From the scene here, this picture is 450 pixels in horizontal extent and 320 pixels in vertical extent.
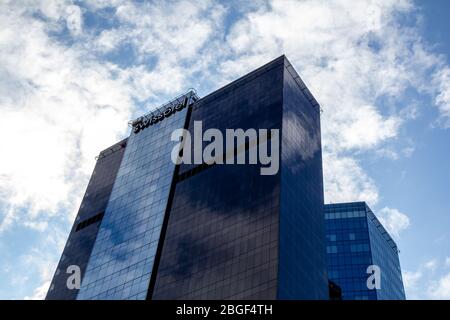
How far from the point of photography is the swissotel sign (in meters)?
146

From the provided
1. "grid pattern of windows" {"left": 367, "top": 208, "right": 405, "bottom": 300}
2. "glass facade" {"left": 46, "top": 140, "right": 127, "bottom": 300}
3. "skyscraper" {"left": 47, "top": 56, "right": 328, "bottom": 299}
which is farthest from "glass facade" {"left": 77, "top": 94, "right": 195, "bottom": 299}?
"grid pattern of windows" {"left": 367, "top": 208, "right": 405, "bottom": 300}

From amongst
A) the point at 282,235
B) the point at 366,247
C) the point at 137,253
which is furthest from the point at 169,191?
the point at 366,247

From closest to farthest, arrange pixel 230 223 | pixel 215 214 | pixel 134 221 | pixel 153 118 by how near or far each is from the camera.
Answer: pixel 230 223 < pixel 215 214 < pixel 134 221 < pixel 153 118

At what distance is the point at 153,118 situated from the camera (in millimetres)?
152000

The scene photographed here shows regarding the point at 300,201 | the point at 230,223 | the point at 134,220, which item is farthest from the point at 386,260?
the point at 230,223

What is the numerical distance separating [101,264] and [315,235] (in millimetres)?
48651

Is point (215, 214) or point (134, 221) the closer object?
point (215, 214)

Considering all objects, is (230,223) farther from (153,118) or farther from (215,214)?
(153,118)

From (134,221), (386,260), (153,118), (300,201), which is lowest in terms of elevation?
(300,201)

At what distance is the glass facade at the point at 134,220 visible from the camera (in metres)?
112

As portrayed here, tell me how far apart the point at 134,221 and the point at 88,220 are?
24.9 m

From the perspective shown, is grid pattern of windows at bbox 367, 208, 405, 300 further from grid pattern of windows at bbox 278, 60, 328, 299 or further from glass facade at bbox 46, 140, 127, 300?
glass facade at bbox 46, 140, 127, 300

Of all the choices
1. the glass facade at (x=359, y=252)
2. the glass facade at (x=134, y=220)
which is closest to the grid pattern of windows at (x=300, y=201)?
the glass facade at (x=134, y=220)
